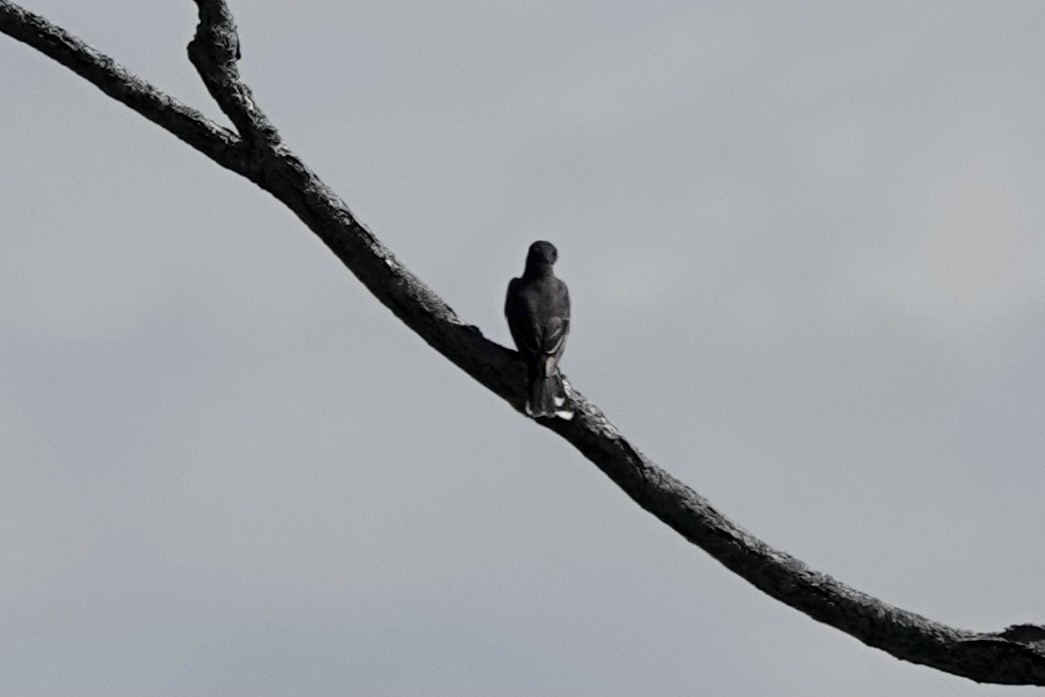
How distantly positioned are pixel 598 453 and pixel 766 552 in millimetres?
741

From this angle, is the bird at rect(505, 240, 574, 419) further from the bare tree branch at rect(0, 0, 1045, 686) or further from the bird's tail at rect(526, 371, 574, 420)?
the bare tree branch at rect(0, 0, 1045, 686)

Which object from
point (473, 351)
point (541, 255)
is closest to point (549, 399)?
point (473, 351)

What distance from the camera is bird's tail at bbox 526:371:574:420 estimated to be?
21.4 ft

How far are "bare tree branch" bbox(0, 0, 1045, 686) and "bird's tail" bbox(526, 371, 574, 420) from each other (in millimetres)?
48

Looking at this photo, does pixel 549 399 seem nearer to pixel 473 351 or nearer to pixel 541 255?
pixel 473 351

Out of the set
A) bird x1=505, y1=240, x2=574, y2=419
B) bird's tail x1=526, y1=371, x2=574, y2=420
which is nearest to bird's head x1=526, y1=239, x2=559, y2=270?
bird x1=505, y1=240, x2=574, y2=419

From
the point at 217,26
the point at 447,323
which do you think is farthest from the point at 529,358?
the point at 217,26

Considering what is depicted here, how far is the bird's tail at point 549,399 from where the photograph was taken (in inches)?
256

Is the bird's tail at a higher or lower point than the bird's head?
lower

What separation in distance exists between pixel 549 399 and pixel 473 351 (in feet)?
1.28

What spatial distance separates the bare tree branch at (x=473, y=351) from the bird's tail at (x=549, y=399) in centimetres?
5

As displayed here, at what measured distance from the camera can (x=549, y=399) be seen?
6570mm

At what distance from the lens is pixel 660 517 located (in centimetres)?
648

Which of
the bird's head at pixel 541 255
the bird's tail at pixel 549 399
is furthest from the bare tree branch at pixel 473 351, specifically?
the bird's head at pixel 541 255
